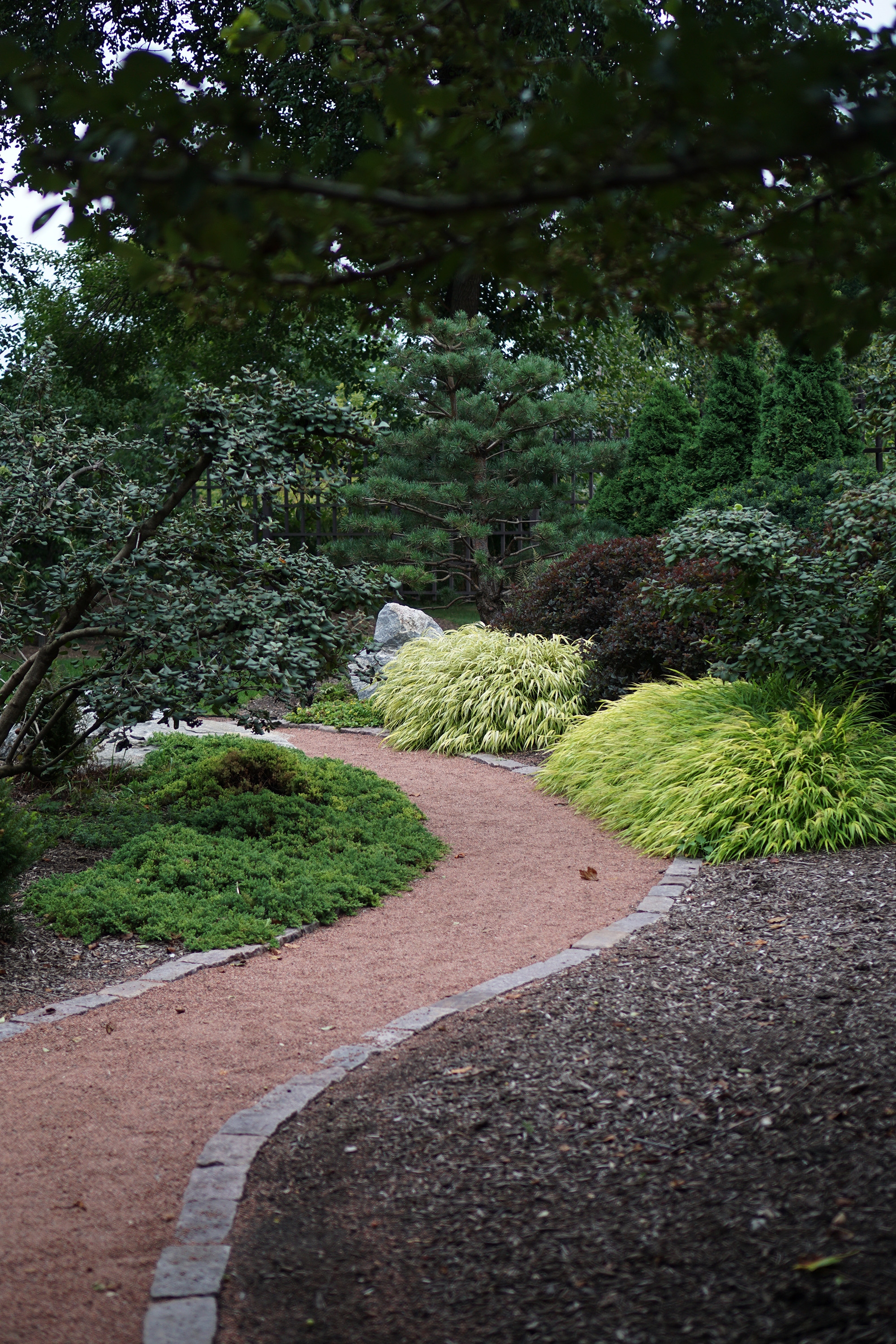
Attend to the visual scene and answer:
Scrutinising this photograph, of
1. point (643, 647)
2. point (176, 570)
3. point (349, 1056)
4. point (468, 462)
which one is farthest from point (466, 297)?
point (349, 1056)

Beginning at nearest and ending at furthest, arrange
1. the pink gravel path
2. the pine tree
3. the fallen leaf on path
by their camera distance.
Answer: the fallen leaf on path, the pink gravel path, the pine tree

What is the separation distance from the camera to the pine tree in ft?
39.7

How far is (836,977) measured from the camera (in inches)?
131

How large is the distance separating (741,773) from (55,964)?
337 cm

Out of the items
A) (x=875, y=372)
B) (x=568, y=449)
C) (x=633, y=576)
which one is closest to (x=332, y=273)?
(x=875, y=372)

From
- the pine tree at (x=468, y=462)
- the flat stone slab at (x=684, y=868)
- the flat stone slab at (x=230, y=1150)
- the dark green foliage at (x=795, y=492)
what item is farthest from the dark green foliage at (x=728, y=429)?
the flat stone slab at (x=230, y=1150)

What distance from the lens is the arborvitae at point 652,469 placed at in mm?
13859

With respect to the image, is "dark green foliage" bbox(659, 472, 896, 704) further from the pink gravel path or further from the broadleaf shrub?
the pink gravel path

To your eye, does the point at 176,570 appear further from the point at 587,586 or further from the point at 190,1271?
the point at 587,586

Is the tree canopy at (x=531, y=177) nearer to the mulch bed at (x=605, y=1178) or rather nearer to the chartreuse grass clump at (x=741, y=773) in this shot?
the mulch bed at (x=605, y=1178)

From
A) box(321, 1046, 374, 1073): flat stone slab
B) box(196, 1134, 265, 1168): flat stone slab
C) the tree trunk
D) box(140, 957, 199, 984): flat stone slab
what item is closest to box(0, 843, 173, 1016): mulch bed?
box(140, 957, 199, 984): flat stone slab

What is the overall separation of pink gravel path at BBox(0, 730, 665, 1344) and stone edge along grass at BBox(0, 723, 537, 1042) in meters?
0.06

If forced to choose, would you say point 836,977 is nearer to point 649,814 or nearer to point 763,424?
point 649,814

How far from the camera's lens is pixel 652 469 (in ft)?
46.0
